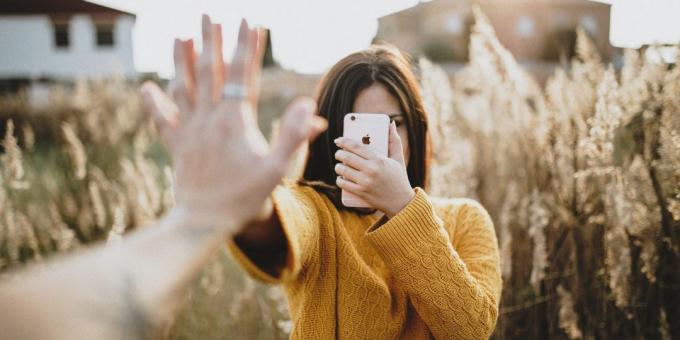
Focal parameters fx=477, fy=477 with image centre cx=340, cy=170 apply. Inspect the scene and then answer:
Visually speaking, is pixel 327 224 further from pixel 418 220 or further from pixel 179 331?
pixel 179 331

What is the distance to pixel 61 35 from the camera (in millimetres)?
22562

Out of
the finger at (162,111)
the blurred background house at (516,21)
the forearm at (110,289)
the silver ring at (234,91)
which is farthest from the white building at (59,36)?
the forearm at (110,289)

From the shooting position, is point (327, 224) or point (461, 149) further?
point (461, 149)

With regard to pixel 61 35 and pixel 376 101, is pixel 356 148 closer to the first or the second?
pixel 376 101

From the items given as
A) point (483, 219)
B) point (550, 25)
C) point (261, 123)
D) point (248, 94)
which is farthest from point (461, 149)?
point (550, 25)

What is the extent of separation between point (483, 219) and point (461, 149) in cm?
130

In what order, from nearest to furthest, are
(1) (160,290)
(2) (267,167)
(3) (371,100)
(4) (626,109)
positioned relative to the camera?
(1) (160,290), (2) (267,167), (3) (371,100), (4) (626,109)

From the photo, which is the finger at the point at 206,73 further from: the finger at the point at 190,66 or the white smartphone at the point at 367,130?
the white smartphone at the point at 367,130

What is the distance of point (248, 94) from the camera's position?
0.58 m

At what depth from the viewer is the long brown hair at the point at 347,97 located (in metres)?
1.37

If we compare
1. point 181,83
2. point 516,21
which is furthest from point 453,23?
point 181,83

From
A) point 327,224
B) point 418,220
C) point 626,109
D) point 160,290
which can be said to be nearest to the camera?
point 160,290

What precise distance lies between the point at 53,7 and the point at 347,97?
2615 centimetres

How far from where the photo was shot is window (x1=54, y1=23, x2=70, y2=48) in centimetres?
2239
